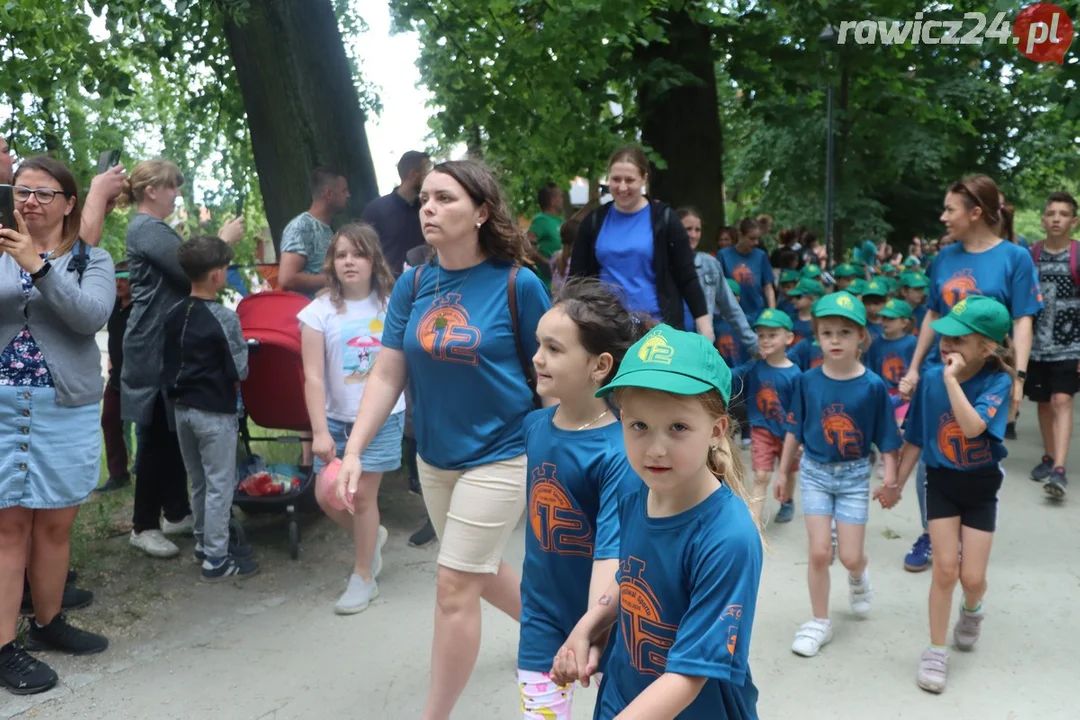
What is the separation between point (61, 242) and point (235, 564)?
231cm

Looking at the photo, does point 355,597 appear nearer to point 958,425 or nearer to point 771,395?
point 771,395

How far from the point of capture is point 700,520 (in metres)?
2.29

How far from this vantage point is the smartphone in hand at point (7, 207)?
4020mm

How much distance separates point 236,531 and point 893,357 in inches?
185

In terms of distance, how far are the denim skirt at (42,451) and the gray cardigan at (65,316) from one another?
78 mm

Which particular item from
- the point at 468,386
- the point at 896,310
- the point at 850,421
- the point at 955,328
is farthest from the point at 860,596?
the point at 468,386

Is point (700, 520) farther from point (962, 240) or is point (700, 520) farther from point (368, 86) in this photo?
point (368, 86)

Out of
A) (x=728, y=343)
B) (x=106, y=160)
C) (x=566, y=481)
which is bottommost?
(x=728, y=343)

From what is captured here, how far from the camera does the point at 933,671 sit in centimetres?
454

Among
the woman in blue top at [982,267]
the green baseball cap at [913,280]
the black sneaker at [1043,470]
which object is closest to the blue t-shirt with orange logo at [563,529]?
the woman in blue top at [982,267]

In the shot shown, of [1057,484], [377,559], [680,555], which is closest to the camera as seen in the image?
[680,555]

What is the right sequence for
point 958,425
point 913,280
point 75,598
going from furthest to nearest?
point 913,280 → point 75,598 → point 958,425

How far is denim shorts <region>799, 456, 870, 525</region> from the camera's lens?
16.3 feet

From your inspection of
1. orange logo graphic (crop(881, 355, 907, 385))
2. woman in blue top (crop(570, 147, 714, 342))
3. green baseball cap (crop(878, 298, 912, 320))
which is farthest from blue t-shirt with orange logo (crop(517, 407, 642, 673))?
orange logo graphic (crop(881, 355, 907, 385))
